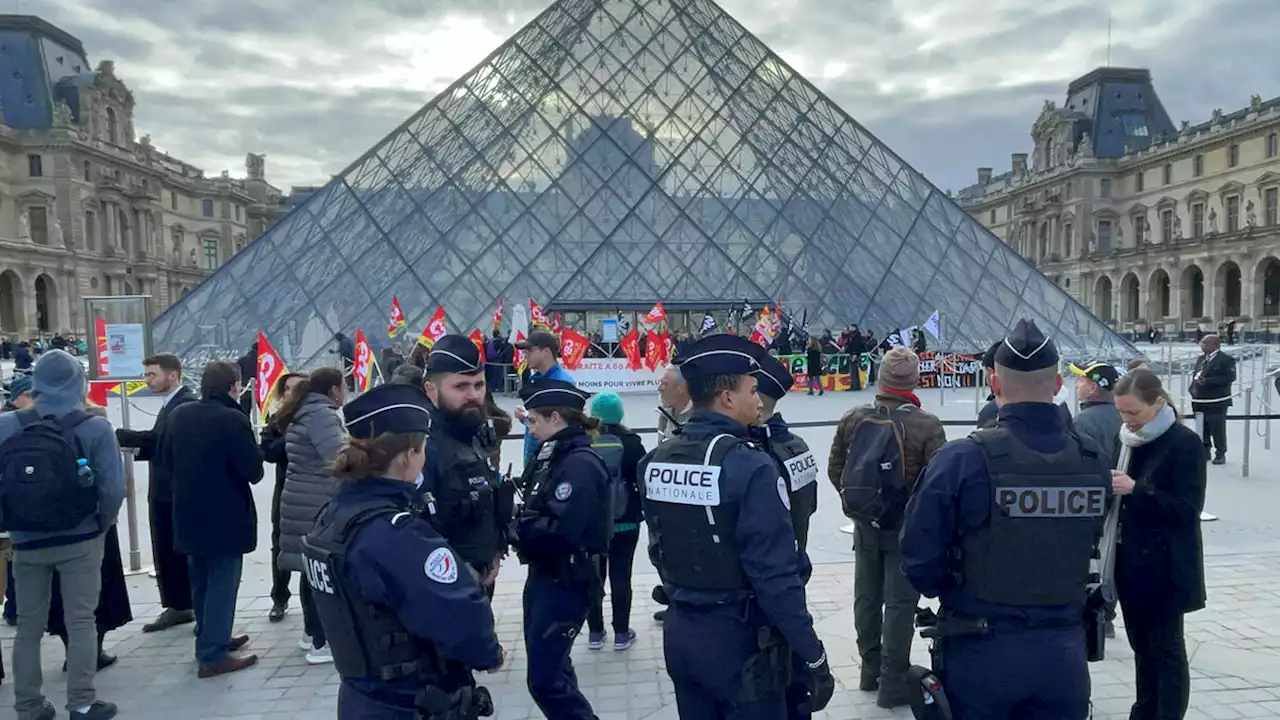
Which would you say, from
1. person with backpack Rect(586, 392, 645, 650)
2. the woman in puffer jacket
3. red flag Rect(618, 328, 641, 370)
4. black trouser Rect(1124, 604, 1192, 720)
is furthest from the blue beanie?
red flag Rect(618, 328, 641, 370)

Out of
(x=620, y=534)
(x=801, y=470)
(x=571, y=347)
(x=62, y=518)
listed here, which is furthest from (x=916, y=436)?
(x=571, y=347)

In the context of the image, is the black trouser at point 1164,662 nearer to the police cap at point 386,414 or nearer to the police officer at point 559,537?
the police officer at point 559,537

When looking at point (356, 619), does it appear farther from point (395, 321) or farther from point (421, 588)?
point (395, 321)

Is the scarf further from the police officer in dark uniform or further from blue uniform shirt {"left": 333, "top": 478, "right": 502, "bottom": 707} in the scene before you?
blue uniform shirt {"left": 333, "top": 478, "right": 502, "bottom": 707}

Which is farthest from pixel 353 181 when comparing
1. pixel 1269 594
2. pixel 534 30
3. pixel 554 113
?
pixel 1269 594

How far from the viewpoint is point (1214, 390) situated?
328 inches

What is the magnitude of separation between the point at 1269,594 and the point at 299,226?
19455 millimetres

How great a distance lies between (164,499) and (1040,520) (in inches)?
170

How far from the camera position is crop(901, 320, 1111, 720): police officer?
2.21 meters

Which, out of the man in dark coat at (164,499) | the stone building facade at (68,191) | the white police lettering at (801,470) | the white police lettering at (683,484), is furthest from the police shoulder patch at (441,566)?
the stone building facade at (68,191)

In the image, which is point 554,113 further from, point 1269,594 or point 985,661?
point 985,661

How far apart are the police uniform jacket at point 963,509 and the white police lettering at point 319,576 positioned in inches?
63.3

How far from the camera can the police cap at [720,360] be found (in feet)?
7.75

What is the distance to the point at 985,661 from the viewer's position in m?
2.27
